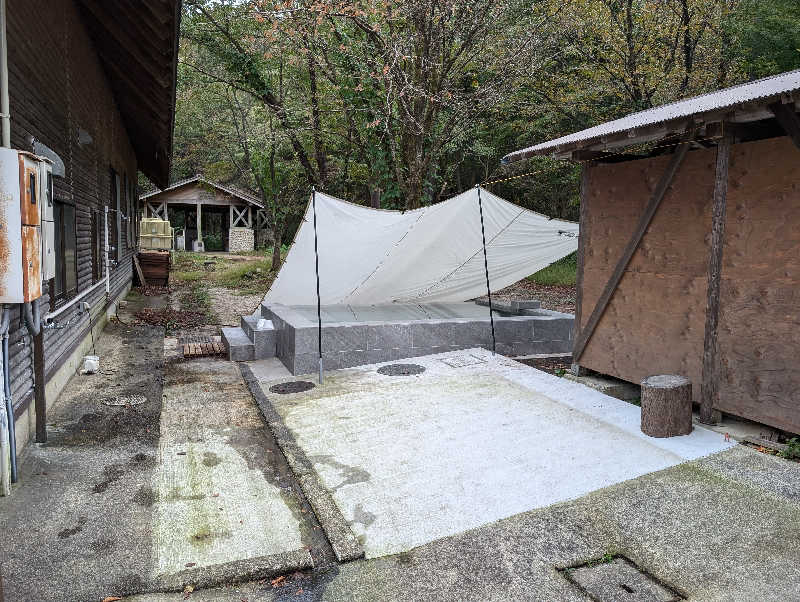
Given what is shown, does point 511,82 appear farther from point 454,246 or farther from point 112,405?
point 112,405

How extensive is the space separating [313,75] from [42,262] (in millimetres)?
10771

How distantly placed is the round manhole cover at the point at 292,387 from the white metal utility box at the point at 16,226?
282 cm

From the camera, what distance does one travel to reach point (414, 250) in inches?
285

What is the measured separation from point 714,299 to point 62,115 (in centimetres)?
669

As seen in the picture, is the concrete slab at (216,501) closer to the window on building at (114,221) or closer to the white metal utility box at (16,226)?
the white metal utility box at (16,226)

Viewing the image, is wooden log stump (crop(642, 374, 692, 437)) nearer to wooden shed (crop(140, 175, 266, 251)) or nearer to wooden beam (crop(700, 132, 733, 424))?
wooden beam (crop(700, 132, 733, 424))

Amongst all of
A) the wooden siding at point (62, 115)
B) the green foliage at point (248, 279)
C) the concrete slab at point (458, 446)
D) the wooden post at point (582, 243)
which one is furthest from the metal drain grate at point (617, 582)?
the green foliage at point (248, 279)

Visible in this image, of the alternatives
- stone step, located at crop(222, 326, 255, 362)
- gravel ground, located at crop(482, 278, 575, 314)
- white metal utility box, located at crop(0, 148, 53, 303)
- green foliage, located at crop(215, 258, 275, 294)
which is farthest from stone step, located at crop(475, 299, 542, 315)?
green foliage, located at crop(215, 258, 275, 294)

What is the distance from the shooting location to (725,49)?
40.7 feet

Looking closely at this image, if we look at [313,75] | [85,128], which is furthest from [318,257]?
[313,75]

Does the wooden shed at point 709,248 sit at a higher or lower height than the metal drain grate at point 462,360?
higher

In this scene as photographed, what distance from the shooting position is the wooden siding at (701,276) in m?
4.14

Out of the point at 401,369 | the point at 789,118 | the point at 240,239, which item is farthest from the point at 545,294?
the point at 240,239

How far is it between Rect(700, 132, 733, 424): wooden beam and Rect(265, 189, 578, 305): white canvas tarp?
271 centimetres
